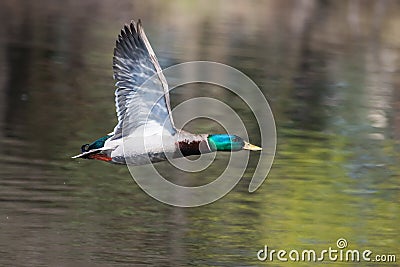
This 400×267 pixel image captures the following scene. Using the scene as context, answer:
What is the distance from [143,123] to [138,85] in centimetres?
31

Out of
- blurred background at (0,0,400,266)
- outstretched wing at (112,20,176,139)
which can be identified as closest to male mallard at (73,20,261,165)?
outstretched wing at (112,20,176,139)

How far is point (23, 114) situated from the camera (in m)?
15.7

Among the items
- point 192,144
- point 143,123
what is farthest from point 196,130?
point 192,144

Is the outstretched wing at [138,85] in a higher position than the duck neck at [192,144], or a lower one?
higher

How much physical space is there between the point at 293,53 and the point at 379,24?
299 inches

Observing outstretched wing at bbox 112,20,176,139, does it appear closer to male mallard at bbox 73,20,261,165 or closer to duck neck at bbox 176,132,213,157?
male mallard at bbox 73,20,261,165

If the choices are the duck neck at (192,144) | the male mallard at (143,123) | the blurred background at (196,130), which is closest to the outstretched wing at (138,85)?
the male mallard at (143,123)

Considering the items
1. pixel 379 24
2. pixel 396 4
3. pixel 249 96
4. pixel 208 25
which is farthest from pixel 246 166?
pixel 396 4

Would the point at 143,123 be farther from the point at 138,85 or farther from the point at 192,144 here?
the point at 192,144

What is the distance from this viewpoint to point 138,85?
9562 millimetres

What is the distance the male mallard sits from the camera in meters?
9.43

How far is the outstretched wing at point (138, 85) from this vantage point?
9438 millimetres

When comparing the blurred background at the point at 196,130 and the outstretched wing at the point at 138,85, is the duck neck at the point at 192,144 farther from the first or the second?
the blurred background at the point at 196,130

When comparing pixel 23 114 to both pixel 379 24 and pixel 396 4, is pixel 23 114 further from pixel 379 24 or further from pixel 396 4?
pixel 396 4
